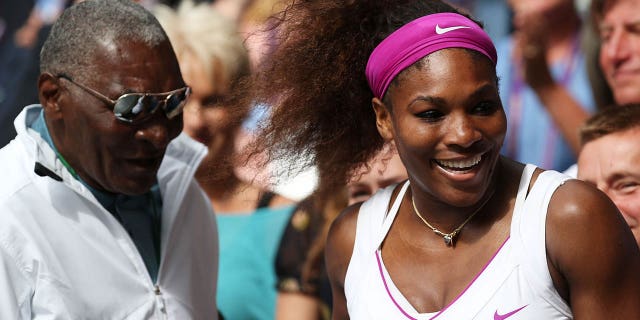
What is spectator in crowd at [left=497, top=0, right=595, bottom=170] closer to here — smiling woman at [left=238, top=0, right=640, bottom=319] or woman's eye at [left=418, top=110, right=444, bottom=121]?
smiling woman at [left=238, top=0, right=640, bottom=319]

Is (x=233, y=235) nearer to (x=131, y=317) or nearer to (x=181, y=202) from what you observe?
(x=181, y=202)

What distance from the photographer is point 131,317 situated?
9.20 ft

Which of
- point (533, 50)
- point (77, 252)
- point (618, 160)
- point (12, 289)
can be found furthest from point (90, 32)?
point (533, 50)

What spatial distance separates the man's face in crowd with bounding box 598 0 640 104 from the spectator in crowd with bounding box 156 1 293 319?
134cm

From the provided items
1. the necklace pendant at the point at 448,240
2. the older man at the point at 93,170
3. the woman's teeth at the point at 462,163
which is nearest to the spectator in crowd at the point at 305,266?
the older man at the point at 93,170

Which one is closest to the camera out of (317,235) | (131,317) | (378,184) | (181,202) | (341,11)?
(341,11)

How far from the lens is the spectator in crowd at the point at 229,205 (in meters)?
3.83

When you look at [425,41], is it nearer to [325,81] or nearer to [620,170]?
[325,81]

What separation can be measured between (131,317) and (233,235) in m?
1.19

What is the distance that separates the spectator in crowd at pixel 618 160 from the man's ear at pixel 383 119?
758 millimetres

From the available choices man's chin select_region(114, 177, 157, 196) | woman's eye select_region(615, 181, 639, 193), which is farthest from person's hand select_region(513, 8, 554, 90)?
man's chin select_region(114, 177, 157, 196)

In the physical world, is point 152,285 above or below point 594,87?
below

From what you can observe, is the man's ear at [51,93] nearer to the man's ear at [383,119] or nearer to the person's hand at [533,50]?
the man's ear at [383,119]

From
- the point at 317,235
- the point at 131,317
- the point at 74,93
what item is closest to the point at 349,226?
the point at 131,317
